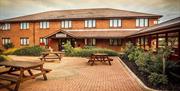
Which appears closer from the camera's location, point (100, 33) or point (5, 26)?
point (100, 33)

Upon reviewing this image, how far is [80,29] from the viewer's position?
2764 cm

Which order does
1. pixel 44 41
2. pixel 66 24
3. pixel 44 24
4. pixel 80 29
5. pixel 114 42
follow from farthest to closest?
pixel 44 41, pixel 44 24, pixel 66 24, pixel 80 29, pixel 114 42

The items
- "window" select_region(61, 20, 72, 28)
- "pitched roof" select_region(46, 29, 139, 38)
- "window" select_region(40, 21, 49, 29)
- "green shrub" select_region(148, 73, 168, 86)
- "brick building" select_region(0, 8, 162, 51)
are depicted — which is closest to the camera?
"green shrub" select_region(148, 73, 168, 86)

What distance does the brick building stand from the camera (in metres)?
25.7

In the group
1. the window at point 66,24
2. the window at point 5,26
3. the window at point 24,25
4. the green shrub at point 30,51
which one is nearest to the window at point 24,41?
the window at point 24,25

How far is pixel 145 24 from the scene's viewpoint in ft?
84.9

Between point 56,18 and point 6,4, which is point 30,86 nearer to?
point 6,4

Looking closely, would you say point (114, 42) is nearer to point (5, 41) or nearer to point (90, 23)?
point (90, 23)

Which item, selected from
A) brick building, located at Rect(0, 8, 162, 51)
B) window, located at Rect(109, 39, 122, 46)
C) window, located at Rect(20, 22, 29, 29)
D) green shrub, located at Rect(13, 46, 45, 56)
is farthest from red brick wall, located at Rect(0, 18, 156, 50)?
green shrub, located at Rect(13, 46, 45, 56)

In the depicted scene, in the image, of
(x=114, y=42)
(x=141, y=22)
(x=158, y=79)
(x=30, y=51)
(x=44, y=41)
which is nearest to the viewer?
(x=158, y=79)

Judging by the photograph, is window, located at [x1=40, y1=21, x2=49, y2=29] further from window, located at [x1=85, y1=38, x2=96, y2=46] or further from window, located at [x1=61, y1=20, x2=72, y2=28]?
window, located at [x1=85, y1=38, x2=96, y2=46]

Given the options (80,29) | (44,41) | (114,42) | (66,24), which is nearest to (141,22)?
(114,42)

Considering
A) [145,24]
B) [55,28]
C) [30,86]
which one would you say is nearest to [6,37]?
[55,28]

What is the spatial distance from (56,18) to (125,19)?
10.5m
